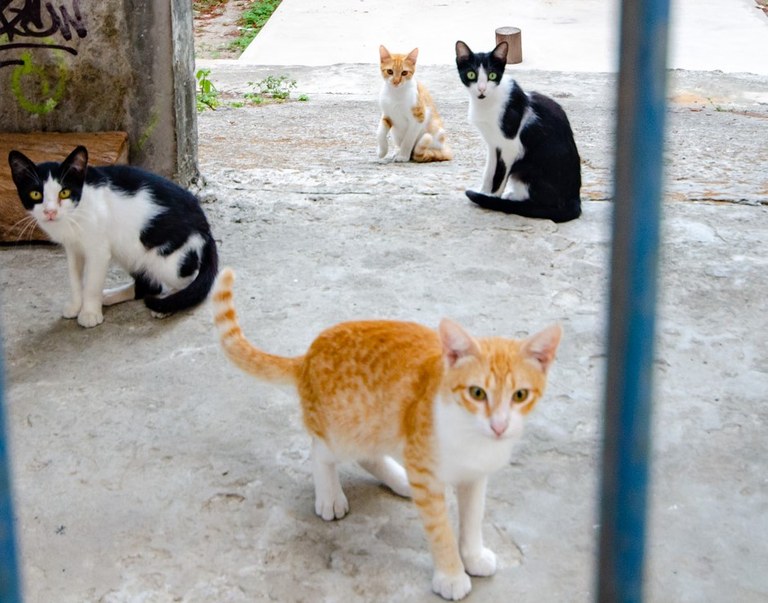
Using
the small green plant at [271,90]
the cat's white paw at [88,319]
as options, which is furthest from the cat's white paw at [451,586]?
the small green plant at [271,90]

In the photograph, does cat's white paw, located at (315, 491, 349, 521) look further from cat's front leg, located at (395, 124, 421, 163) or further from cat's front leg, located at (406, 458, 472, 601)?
cat's front leg, located at (395, 124, 421, 163)

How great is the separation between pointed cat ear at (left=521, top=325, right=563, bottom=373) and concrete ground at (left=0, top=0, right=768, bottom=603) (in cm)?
→ 29

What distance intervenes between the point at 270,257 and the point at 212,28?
34.7 feet

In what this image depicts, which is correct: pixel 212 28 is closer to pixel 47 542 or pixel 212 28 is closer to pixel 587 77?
pixel 587 77

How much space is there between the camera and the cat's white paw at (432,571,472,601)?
7.57 feet

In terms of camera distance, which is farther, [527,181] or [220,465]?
[527,181]

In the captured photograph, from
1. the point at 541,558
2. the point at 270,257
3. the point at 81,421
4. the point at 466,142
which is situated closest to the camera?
the point at 541,558

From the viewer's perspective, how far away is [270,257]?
4379mm

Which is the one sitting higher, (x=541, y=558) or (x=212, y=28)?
(x=212, y=28)

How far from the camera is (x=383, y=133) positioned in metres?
6.54

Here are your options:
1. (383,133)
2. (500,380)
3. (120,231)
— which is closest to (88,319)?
(120,231)

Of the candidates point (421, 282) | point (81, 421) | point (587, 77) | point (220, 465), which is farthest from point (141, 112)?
point (587, 77)

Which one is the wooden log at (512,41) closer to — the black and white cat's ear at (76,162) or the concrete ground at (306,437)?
the concrete ground at (306,437)

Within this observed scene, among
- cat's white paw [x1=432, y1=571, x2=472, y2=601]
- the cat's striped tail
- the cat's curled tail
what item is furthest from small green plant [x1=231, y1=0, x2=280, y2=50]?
cat's white paw [x1=432, y1=571, x2=472, y2=601]
